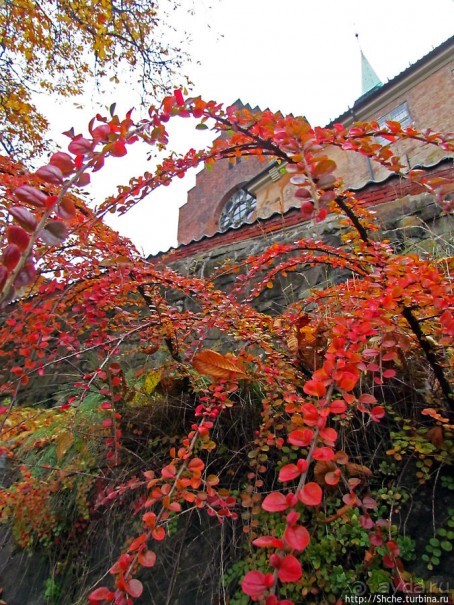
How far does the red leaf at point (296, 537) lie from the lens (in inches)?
20.6

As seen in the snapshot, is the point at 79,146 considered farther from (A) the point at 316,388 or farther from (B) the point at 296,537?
(B) the point at 296,537

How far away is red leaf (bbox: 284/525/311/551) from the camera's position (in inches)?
20.6

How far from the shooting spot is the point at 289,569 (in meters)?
0.52

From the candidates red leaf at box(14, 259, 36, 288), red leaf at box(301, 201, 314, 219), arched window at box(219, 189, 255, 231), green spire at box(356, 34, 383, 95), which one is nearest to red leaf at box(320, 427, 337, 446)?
red leaf at box(301, 201, 314, 219)

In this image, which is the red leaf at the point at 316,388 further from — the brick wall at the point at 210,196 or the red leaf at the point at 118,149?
the brick wall at the point at 210,196

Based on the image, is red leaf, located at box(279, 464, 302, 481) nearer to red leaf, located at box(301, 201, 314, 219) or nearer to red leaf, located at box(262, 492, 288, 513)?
red leaf, located at box(262, 492, 288, 513)

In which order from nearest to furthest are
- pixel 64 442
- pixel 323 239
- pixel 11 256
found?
pixel 11 256, pixel 64 442, pixel 323 239

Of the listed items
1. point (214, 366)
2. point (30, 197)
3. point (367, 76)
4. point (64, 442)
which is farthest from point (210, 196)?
point (30, 197)

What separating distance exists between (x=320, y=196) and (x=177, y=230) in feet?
48.3

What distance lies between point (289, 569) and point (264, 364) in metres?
1.02

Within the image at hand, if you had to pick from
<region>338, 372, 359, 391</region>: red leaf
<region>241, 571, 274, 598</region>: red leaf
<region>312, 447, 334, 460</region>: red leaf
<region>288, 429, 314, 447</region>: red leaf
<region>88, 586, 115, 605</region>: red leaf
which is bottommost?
<region>88, 586, 115, 605</region>: red leaf

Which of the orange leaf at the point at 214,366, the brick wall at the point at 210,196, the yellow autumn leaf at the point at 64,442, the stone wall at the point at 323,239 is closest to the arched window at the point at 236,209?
the brick wall at the point at 210,196

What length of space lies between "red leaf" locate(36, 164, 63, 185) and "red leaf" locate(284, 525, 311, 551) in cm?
70

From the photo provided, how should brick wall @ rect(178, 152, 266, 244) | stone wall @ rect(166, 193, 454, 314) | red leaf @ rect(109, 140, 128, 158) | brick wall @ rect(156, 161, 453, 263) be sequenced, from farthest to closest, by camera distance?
brick wall @ rect(178, 152, 266, 244), brick wall @ rect(156, 161, 453, 263), stone wall @ rect(166, 193, 454, 314), red leaf @ rect(109, 140, 128, 158)
